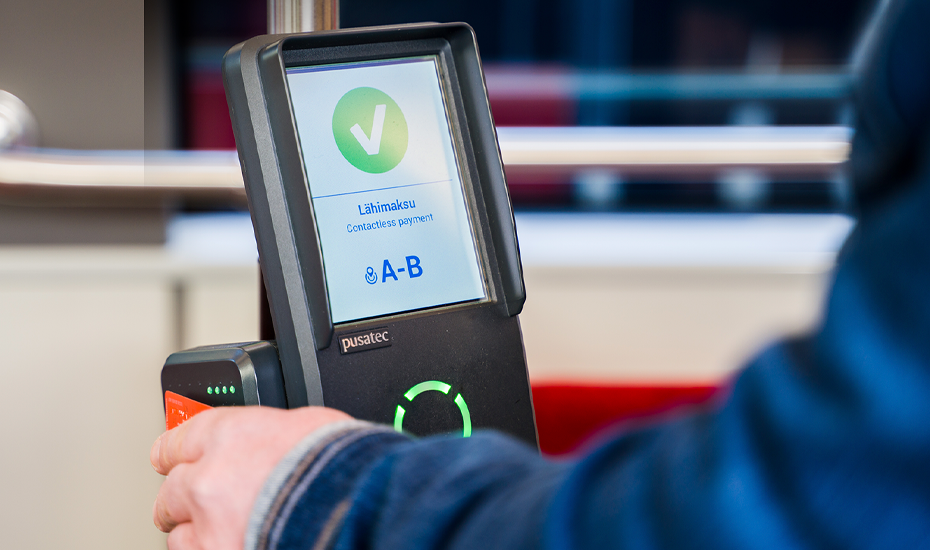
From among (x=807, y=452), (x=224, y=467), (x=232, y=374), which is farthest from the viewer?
(x=232, y=374)

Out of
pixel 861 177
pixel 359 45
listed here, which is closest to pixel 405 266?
pixel 359 45

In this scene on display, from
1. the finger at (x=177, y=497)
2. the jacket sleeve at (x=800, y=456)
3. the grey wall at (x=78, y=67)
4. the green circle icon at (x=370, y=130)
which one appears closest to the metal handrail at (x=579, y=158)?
the grey wall at (x=78, y=67)

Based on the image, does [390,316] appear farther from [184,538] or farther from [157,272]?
[157,272]

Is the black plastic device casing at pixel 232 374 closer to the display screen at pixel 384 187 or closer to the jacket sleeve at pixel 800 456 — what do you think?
the display screen at pixel 384 187

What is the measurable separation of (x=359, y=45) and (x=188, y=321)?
1.76 feet

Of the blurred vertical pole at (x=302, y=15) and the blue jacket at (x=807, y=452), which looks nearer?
the blue jacket at (x=807, y=452)

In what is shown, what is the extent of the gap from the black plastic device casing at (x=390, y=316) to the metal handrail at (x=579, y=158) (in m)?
0.33

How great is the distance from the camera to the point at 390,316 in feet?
1.54

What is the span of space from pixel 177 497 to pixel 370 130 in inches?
9.4

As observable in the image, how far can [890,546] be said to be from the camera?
0.51 ft

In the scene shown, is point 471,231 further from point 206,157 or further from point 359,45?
point 206,157

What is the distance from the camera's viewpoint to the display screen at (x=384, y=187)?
1.50 feet

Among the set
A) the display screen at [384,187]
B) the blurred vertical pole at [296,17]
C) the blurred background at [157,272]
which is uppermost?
the blurred vertical pole at [296,17]

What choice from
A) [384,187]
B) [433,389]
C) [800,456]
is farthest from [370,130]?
[800,456]
